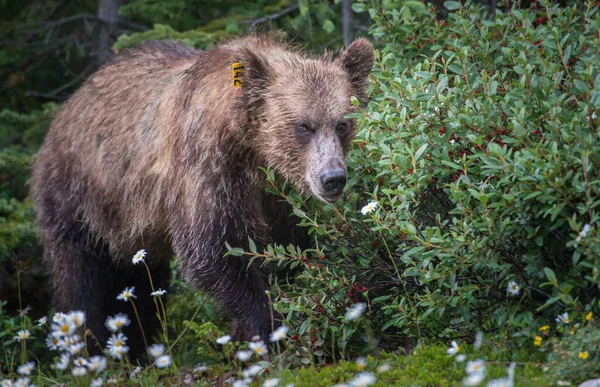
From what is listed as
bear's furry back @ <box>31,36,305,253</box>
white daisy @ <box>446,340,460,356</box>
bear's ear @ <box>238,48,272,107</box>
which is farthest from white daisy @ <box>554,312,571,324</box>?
bear's ear @ <box>238,48,272,107</box>

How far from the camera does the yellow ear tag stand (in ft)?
18.5

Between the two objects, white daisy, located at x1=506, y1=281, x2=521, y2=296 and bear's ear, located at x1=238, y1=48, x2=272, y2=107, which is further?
bear's ear, located at x1=238, y1=48, x2=272, y2=107

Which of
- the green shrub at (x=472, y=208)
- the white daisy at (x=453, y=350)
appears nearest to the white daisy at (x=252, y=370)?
the green shrub at (x=472, y=208)

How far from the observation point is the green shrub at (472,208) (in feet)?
13.5

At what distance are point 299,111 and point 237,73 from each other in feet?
1.66

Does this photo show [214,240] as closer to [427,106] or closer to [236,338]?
[236,338]

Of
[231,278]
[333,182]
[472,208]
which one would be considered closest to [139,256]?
[231,278]

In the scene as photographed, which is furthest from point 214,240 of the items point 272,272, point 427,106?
point 427,106

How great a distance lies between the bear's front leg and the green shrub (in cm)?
34

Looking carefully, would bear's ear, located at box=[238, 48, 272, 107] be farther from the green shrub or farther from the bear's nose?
the bear's nose

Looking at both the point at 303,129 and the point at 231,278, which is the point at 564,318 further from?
the point at 231,278

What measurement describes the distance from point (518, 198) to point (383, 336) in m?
1.44

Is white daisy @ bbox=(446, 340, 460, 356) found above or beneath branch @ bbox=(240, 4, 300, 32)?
beneath

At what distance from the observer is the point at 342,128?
18.3ft
